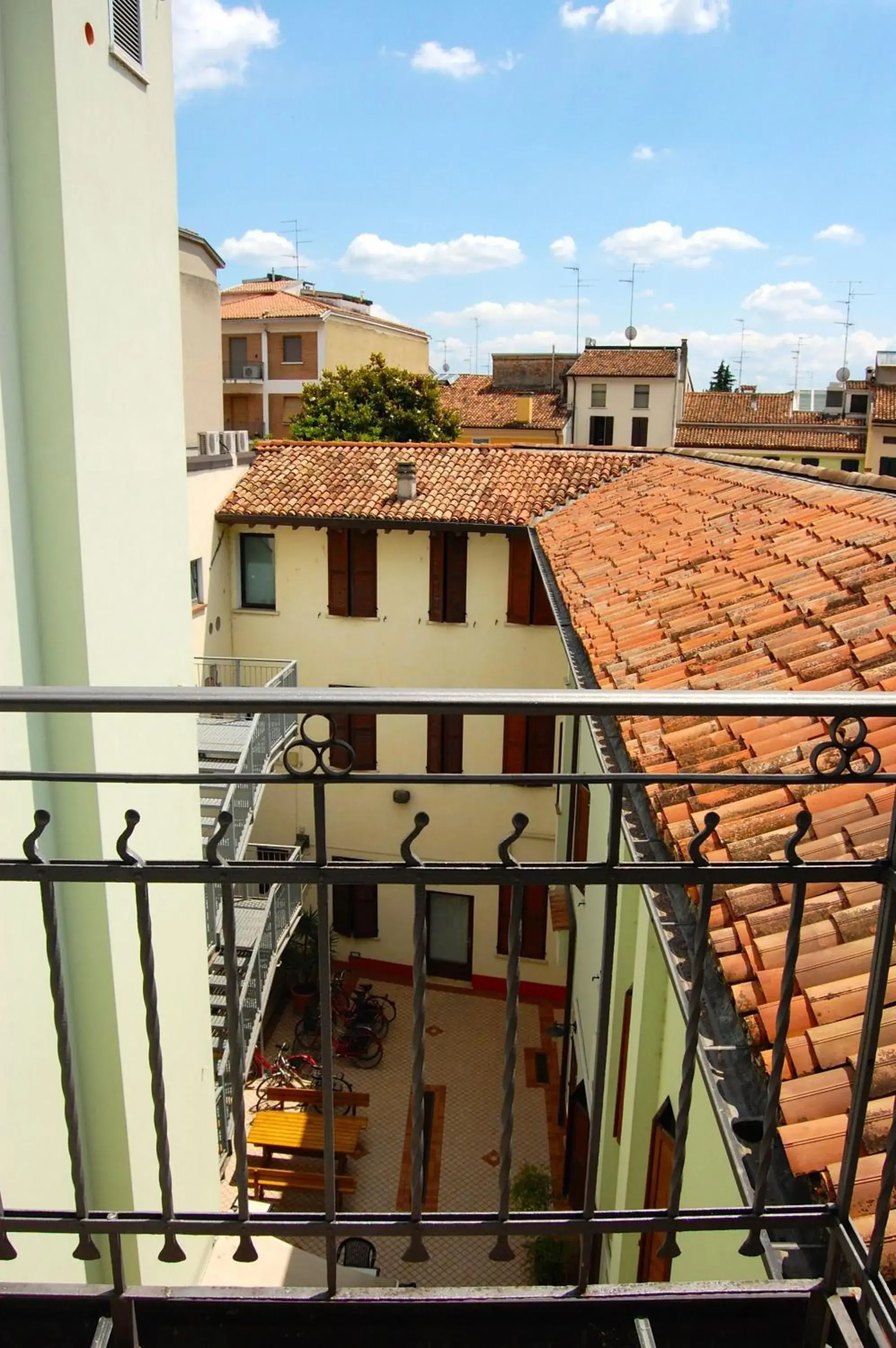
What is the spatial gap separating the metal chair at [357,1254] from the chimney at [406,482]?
990 centimetres

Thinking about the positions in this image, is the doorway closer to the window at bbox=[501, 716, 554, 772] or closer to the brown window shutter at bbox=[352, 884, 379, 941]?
the brown window shutter at bbox=[352, 884, 379, 941]

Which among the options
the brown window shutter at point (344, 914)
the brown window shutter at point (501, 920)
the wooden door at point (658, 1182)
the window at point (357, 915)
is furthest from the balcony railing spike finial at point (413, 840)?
the brown window shutter at point (344, 914)

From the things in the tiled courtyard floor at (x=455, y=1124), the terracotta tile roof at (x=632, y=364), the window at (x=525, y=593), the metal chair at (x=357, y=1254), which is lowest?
the tiled courtyard floor at (x=455, y=1124)

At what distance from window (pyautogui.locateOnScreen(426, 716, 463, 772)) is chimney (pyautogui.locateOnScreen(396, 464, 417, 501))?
3.42 meters

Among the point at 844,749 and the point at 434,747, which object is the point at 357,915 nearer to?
the point at 434,747

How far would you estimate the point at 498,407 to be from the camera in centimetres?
4197

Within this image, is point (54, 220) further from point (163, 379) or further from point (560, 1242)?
point (560, 1242)

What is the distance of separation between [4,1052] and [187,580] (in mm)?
3491

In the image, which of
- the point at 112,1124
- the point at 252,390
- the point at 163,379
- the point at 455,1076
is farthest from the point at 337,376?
the point at 112,1124

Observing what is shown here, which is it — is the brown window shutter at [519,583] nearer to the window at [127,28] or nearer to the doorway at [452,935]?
the doorway at [452,935]

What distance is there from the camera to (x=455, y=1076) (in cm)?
1316

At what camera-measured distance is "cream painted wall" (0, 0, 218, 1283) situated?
5188mm

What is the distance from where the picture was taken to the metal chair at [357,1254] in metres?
9.38

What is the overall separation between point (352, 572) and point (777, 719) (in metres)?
11.8
